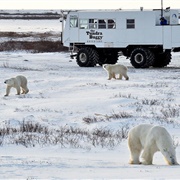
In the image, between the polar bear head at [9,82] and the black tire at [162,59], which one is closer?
the polar bear head at [9,82]

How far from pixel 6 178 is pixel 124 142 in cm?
357

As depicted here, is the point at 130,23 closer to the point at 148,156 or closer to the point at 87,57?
the point at 87,57

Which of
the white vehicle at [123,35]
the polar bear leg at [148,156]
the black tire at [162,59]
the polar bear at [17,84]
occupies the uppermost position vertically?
the white vehicle at [123,35]

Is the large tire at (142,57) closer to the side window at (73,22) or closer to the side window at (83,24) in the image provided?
the side window at (83,24)

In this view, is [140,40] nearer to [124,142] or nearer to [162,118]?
[162,118]

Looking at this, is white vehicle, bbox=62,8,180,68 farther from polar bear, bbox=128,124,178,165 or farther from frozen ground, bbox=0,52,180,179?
polar bear, bbox=128,124,178,165

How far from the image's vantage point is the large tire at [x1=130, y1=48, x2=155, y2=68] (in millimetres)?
25844

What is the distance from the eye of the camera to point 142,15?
26.0 m

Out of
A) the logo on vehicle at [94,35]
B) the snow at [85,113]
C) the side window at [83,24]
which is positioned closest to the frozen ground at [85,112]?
the snow at [85,113]

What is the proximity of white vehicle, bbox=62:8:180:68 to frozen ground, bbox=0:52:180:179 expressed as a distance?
38.0 inches

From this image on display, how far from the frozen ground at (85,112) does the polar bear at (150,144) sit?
0.18m

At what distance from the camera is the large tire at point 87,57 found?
27.2 m

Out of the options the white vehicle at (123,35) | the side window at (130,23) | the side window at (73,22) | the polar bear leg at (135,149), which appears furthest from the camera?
the side window at (73,22)

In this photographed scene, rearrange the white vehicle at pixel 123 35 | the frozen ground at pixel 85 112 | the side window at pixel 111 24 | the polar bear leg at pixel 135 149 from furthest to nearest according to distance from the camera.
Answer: the side window at pixel 111 24, the white vehicle at pixel 123 35, the polar bear leg at pixel 135 149, the frozen ground at pixel 85 112
